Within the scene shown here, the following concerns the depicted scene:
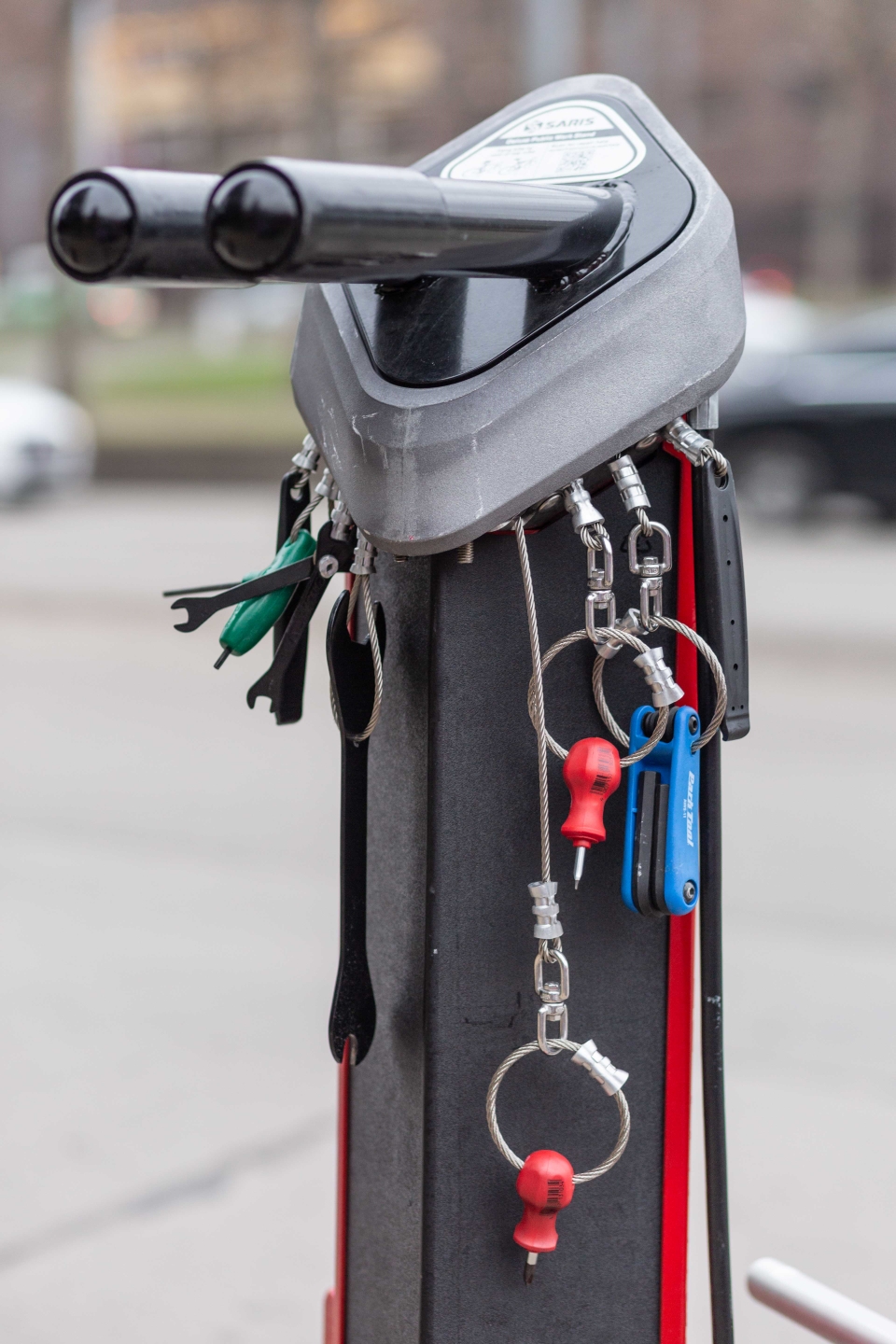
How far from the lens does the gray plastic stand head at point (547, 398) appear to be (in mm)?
1125

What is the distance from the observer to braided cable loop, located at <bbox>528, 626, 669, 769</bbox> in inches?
46.6

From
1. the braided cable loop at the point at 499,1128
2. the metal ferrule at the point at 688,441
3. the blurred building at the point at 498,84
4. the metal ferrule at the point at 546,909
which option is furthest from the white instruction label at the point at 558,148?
the blurred building at the point at 498,84

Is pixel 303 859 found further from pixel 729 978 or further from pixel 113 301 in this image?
pixel 113 301

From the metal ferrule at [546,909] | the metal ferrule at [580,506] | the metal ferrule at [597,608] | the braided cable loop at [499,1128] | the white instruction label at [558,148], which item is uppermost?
the white instruction label at [558,148]

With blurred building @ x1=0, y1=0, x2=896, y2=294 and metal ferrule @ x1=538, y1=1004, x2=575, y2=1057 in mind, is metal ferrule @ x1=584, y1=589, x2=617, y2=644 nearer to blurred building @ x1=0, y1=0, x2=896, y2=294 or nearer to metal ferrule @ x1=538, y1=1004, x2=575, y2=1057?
metal ferrule @ x1=538, y1=1004, x2=575, y2=1057

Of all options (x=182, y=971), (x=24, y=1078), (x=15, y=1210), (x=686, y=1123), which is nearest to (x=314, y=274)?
(x=686, y=1123)

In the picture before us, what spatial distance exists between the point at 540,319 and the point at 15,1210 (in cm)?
197

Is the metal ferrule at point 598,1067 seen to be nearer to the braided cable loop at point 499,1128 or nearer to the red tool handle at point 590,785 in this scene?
the braided cable loop at point 499,1128

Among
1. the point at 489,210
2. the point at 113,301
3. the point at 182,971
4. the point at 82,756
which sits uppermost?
the point at 113,301

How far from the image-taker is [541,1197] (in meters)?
1.20

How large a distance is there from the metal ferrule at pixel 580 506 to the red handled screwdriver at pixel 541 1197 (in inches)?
19.3

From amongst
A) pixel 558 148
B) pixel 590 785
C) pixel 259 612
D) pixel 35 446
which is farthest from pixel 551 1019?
pixel 35 446

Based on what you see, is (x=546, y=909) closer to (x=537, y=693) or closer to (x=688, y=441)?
(x=537, y=693)

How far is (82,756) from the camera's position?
5312 mm
